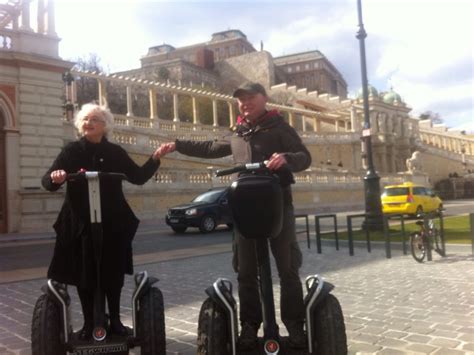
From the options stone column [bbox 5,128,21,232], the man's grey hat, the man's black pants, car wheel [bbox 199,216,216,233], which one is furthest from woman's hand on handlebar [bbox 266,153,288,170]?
stone column [bbox 5,128,21,232]

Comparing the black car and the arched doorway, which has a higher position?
the arched doorway

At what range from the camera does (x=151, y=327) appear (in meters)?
3.35

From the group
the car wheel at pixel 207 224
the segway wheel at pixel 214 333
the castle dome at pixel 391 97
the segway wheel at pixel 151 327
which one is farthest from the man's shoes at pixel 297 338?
the castle dome at pixel 391 97

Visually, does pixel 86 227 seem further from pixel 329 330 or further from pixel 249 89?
pixel 329 330

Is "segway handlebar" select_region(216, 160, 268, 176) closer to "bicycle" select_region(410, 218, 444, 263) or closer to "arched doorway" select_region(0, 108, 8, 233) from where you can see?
"bicycle" select_region(410, 218, 444, 263)

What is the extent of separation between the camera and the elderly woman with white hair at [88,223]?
3328 millimetres

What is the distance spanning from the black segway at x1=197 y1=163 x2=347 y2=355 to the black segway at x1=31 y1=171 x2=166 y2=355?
45 centimetres

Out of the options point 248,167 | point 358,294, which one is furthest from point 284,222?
point 358,294

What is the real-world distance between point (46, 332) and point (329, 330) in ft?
5.99

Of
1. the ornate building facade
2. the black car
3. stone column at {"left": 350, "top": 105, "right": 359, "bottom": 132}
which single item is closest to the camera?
the black car

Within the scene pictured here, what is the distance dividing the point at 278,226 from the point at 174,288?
4.46m

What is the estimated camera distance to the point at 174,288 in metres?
7.01

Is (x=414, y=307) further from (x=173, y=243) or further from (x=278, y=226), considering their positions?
(x=173, y=243)

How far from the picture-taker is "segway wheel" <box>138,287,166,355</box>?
10.9ft
